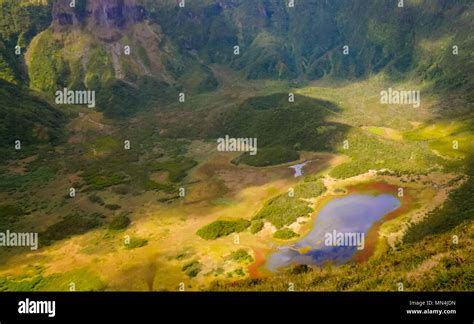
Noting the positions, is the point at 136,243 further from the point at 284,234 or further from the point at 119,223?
the point at 284,234

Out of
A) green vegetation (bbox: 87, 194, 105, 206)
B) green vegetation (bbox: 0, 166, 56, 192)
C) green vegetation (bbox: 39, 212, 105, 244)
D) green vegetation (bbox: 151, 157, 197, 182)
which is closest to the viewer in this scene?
green vegetation (bbox: 39, 212, 105, 244)

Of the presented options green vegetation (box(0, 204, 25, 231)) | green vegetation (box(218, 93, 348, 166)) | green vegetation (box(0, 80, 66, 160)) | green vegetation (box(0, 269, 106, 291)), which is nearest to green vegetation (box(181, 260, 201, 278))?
green vegetation (box(0, 269, 106, 291))

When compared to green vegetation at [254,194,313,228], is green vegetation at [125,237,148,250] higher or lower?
lower

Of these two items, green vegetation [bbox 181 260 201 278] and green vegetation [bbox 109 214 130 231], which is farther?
A: green vegetation [bbox 109 214 130 231]

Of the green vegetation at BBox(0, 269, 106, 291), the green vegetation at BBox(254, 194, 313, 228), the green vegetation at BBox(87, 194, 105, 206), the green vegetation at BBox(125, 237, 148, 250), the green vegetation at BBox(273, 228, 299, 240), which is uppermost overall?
the green vegetation at BBox(87, 194, 105, 206)

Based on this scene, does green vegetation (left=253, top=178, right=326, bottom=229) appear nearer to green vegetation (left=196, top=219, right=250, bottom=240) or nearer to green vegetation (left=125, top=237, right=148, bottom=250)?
green vegetation (left=196, top=219, right=250, bottom=240)
